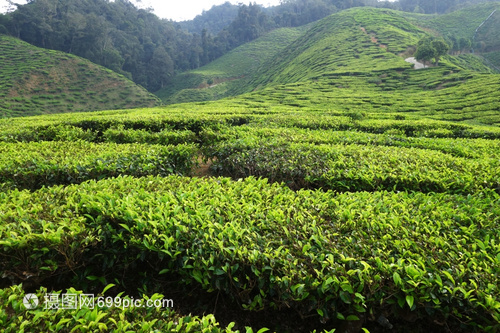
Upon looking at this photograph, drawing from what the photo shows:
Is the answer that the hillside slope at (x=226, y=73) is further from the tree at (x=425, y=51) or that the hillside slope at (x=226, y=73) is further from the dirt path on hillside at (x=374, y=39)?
the tree at (x=425, y=51)

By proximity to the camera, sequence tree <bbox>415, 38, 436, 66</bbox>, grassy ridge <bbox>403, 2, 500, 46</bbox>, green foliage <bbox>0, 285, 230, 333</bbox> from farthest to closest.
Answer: grassy ridge <bbox>403, 2, 500, 46</bbox> → tree <bbox>415, 38, 436, 66</bbox> → green foliage <bbox>0, 285, 230, 333</bbox>

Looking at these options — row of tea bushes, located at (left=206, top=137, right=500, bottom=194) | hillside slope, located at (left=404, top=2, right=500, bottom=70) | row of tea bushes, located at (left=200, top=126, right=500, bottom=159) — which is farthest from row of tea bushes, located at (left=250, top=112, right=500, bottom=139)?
hillside slope, located at (left=404, top=2, right=500, bottom=70)

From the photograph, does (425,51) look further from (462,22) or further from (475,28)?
(462,22)

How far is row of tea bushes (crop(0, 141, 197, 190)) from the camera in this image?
182 inches

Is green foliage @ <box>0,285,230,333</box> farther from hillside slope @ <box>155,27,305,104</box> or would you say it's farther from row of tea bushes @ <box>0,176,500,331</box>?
hillside slope @ <box>155,27,305,104</box>

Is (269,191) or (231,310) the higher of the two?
(269,191)

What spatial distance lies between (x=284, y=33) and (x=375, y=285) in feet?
355

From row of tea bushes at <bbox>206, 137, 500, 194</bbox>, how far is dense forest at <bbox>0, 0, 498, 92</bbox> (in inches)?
3009

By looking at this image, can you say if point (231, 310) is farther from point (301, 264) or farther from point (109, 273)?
point (109, 273)

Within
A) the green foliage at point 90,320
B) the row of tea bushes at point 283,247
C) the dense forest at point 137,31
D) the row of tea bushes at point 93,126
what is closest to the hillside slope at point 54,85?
the dense forest at point 137,31

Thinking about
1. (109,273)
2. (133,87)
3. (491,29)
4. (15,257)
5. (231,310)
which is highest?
(491,29)

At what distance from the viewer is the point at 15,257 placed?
101 inches

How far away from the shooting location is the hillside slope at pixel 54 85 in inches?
1693

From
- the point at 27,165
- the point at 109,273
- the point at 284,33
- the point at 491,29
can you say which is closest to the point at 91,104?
the point at 27,165
